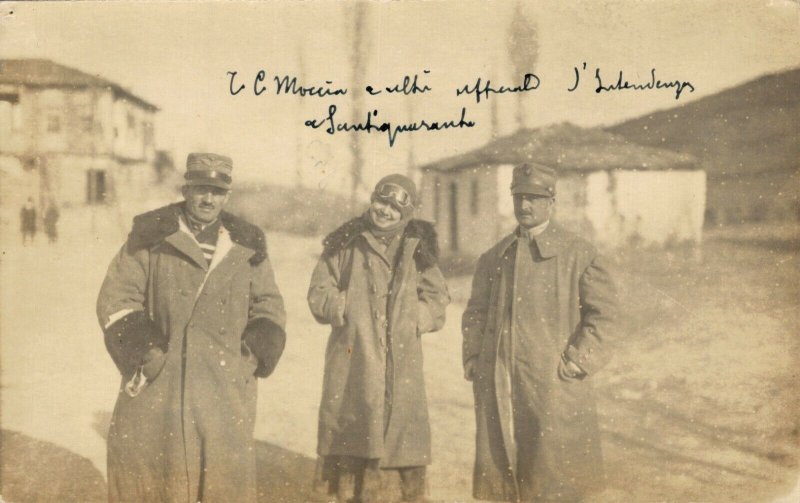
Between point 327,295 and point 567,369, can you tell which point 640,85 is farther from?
point 327,295

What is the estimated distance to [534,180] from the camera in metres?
4.47

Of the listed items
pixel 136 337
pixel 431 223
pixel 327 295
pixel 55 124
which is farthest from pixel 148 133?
pixel 431 223

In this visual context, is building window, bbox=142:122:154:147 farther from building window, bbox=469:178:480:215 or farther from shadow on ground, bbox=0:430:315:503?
building window, bbox=469:178:480:215

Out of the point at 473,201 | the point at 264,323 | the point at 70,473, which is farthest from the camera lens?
the point at 70,473

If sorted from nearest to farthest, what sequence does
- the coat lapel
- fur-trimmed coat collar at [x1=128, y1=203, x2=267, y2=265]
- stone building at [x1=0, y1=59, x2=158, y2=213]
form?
the coat lapel, fur-trimmed coat collar at [x1=128, y1=203, x2=267, y2=265], stone building at [x1=0, y1=59, x2=158, y2=213]

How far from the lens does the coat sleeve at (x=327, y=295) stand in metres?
4.43

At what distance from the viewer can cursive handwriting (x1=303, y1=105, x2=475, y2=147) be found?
180 inches

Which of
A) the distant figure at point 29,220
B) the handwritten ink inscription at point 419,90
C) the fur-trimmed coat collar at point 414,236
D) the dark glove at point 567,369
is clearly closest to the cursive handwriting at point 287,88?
the handwritten ink inscription at point 419,90

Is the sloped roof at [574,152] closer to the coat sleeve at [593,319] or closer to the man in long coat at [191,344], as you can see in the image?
the coat sleeve at [593,319]

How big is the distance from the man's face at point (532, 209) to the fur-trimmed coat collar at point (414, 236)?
48 centimetres

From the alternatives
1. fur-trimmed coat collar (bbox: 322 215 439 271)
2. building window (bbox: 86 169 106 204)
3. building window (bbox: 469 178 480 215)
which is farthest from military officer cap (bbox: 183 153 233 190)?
building window (bbox: 469 178 480 215)

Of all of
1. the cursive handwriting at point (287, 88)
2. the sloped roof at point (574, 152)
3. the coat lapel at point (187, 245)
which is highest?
the cursive handwriting at point (287, 88)

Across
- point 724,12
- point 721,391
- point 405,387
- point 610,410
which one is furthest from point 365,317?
point 724,12

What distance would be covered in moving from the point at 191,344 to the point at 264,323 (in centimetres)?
39
